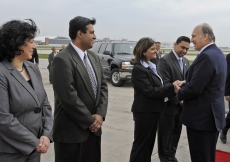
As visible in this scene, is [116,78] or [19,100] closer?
[19,100]

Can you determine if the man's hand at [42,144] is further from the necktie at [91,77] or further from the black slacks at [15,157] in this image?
the necktie at [91,77]

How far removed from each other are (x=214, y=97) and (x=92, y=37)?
4.92 feet

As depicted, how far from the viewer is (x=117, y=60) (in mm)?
12797

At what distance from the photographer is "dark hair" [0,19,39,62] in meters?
2.31

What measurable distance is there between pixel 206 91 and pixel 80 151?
1.52 metres

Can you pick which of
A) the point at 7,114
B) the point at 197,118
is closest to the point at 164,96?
the point at 197,118

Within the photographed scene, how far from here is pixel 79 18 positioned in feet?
9.65

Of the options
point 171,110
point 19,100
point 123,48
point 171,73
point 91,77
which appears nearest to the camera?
point 19,100

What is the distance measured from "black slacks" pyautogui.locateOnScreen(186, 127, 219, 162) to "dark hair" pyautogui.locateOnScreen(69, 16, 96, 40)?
5.58 ft

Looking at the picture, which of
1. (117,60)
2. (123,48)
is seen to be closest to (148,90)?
(117,60)

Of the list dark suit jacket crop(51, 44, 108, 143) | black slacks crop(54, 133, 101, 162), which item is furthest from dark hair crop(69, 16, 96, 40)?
black slacks crop(54, 133, 101, 162)

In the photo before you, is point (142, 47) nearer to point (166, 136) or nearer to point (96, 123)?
point (96, 123)

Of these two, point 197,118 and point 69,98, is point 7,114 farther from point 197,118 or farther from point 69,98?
point 197,118

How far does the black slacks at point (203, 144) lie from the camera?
320cm
